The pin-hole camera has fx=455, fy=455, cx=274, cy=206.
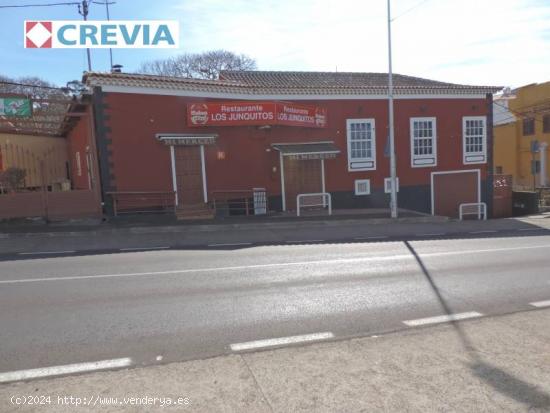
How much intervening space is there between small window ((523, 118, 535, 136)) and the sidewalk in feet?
126

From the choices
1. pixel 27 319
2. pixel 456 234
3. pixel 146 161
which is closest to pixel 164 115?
pixel 146 161

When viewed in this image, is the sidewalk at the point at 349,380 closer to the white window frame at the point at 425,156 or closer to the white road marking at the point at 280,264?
the white road marking at the point at 280,264

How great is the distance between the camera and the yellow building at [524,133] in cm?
3556

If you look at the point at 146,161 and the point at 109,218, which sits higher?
the point at 146,161

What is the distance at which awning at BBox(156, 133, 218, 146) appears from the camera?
16.4 meters

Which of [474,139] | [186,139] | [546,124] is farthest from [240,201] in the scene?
[546,124]

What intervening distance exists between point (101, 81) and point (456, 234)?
1279cm

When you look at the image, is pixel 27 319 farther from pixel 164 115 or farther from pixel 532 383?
pixel 164 115

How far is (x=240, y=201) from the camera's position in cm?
1806

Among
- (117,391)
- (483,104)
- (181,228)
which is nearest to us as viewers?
(117,391)

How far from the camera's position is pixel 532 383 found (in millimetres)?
3691

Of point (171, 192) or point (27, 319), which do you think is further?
point (171, 192)

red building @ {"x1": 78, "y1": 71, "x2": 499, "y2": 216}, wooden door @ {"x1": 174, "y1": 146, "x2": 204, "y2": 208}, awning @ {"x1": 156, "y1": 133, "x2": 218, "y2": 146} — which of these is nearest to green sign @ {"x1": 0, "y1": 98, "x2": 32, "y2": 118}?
red building @ {"x1": 78, "y1": 71, "x2": 499, "y2": 216}

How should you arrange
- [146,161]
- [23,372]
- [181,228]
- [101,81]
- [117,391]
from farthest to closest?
[146,161] → [101,81] → [181,228] → [23,372] → [117,391]
